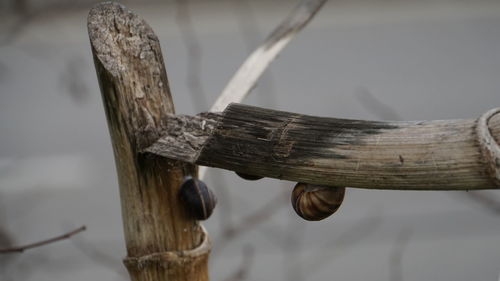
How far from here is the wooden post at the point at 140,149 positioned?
0.53 m

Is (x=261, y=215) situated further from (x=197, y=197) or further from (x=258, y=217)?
(x=197, y=197)

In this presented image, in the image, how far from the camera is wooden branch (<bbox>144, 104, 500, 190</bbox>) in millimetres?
404

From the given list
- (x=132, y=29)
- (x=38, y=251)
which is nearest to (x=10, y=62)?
(x=38, y=251)

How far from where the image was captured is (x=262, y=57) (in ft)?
2.35

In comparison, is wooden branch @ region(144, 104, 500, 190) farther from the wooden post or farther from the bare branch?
the bare branch

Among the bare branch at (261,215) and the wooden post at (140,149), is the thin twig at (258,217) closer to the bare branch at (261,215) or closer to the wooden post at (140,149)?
the bare branch at (261,215)

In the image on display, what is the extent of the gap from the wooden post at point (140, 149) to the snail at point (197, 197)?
12 mm

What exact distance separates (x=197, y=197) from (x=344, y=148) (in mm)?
152

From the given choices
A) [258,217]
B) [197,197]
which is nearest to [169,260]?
→ [197,197]

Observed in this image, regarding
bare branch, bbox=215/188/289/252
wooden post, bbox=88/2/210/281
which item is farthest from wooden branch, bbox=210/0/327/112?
bare branch, bbox=215/188/289/252

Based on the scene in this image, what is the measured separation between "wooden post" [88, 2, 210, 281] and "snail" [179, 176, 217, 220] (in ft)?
0.04

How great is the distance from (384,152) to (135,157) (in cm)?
21

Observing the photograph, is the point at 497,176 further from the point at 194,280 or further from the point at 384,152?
the point at 194,280

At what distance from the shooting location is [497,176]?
0.39 meters
